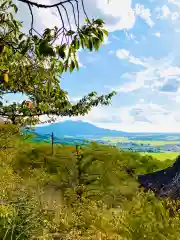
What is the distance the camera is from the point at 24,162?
12.4 m

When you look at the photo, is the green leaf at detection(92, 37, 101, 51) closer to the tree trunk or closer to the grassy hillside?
the grassy hillside

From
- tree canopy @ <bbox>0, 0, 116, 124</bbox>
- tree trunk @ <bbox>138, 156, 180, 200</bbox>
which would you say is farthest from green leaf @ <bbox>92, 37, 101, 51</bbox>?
tree trunk @ <bbox>138, 156, 180, 200</bbox>

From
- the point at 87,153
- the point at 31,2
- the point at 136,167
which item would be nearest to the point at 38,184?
the point at 87,153

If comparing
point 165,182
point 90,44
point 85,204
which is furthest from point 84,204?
point 90,44

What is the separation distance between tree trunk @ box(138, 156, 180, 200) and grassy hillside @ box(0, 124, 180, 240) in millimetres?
630

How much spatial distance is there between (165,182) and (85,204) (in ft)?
9.53

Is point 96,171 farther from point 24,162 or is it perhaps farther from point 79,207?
point 24,162

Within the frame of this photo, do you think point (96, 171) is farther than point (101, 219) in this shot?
Yes

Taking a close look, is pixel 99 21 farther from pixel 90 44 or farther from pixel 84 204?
pixel 84 204

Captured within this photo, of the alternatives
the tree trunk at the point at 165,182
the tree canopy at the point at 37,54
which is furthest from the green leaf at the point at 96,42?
the tree trunk at the point at 165,182

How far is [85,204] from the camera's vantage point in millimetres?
7078

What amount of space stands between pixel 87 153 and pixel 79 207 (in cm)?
252

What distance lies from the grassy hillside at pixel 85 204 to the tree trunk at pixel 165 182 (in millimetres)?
630

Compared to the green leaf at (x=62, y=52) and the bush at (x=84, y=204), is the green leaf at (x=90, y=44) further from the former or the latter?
the bush at (x=84, y=204)
